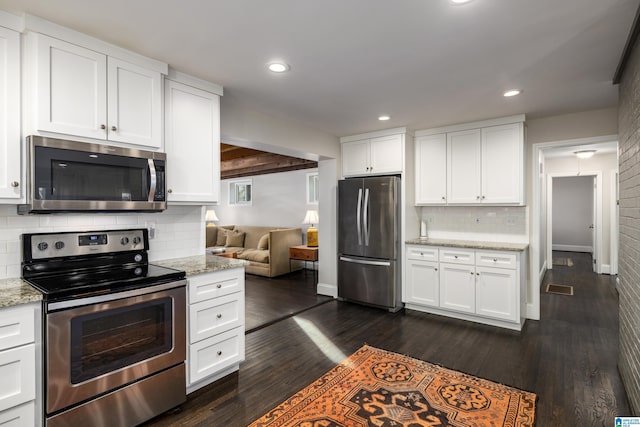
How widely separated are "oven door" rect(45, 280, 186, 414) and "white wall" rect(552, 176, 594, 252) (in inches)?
423

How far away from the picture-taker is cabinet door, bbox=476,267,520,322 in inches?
142

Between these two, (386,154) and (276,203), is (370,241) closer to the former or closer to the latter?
(386,154)

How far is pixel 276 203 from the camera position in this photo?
303 inches

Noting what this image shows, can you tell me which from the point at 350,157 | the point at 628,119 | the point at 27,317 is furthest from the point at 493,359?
the point at 27,317

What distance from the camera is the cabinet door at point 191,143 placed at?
8.39 feet

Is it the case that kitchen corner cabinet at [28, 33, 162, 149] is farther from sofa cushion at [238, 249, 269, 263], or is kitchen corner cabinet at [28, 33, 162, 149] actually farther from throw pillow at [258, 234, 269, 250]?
throw pillow at [258, 234, 269, 250]

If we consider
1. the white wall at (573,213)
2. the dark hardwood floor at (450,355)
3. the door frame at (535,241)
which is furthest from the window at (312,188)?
the white wall at (573,213)

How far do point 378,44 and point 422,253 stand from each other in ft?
8.90

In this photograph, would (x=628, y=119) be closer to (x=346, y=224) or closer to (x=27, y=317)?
(x=346, y=224)

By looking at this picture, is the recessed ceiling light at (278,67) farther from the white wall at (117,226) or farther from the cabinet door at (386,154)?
the cabinet door at (386,154)

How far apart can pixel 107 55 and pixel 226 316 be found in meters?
1.95

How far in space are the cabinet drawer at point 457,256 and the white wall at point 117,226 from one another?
107 inches

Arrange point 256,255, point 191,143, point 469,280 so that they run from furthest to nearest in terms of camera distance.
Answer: point 256,255, point 469,280, point 191,143

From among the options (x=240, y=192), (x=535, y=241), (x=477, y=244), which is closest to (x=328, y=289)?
Result: (x=477, y=244)
